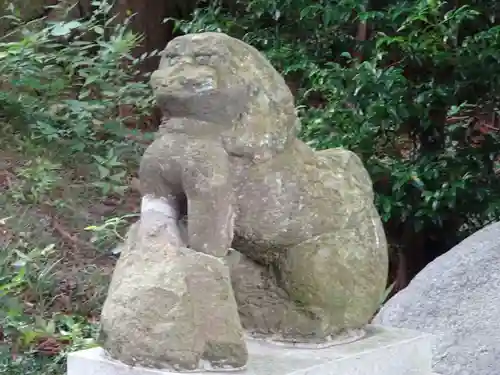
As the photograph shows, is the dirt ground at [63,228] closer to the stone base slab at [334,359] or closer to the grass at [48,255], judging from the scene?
the grass at [48,255]

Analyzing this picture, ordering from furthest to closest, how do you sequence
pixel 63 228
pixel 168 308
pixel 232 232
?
pixel 63 228 < pixel 232 232 < pixel 168 308

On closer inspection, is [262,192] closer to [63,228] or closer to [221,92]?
[221,92]

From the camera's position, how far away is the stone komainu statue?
144cm

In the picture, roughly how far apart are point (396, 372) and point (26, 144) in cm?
160

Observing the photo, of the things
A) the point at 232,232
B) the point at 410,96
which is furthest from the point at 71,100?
the point at 232,232

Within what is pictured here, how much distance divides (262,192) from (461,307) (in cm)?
118

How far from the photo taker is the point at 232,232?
4.99 feet

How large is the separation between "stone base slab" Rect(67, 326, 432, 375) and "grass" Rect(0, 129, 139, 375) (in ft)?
3.12

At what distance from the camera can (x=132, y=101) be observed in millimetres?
3104

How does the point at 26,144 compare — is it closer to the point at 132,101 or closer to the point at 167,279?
the point at 132,101

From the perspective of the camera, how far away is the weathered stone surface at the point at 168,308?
1403 mm

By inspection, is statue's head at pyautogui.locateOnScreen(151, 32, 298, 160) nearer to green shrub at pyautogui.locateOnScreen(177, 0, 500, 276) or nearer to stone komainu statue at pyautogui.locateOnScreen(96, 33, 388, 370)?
stone komainu statue at pyautogui.locateOnScreen(96, 33, 388, 370)

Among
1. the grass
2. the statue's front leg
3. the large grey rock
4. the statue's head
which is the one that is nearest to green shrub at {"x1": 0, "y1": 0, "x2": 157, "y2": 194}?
the grass

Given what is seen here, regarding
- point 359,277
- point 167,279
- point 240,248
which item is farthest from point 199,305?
point 359,277
